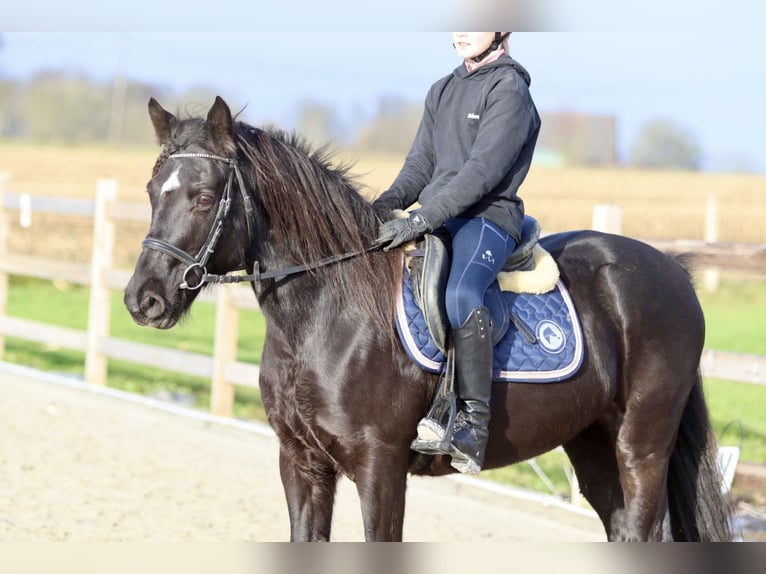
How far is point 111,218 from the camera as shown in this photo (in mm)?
9289

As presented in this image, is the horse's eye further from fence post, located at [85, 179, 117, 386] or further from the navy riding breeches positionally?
fence post, located at [85, 179, 117, 386]

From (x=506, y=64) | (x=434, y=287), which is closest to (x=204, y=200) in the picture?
(x=434, y=287)

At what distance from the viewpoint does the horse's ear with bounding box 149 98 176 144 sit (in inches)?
132

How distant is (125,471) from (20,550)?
214 inches

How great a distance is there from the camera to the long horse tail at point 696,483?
4.24 meters

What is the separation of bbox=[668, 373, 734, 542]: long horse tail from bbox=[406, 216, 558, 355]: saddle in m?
1.06

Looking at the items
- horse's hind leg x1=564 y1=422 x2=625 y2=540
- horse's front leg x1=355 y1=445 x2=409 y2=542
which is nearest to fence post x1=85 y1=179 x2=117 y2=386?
horse's hind leg x1=564 y1=422 x2=625 y2=540

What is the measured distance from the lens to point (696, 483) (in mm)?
4266

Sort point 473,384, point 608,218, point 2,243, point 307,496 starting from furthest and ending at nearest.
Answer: point 2,243 → point 608,218 → point 307,496 → point 473,384

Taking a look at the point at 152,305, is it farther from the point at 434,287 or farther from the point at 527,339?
the point at 527,339

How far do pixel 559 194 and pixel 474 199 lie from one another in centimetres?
3717

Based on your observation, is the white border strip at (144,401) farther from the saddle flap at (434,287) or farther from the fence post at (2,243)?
the saddle flap at (434,287)

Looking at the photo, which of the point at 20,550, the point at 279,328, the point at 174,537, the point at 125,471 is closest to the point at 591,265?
the point at 279,328

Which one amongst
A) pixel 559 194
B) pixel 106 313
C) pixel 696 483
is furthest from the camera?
pixel 559 194
